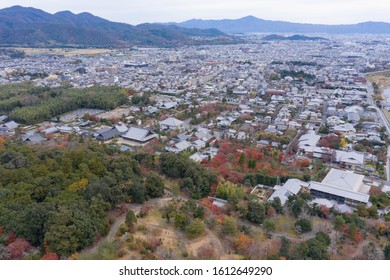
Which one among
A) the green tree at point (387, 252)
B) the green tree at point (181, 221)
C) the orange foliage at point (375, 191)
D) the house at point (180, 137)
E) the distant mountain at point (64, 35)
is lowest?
the orange foliage at point (375, 191)

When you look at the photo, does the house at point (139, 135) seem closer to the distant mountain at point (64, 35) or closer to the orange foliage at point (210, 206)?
the orange foliage at point (210, 206)

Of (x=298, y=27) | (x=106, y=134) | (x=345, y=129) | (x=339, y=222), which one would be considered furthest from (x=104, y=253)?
(x=298, y=27)

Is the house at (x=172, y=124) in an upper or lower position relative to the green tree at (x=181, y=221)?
lower

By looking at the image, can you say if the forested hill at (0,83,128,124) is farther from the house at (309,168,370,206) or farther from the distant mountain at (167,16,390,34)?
the distant mountain at (167,16,390,34)

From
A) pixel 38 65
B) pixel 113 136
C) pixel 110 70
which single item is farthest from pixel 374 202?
pixel 38 65

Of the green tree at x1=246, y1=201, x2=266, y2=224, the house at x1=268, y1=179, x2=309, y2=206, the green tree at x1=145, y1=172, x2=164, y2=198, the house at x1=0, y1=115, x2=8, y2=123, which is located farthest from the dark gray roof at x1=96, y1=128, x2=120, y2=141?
the green tree at x1=246, y1=201, x2=266, y2=224

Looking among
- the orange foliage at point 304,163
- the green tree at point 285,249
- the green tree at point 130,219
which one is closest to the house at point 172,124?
the orange foliage at point 304,163

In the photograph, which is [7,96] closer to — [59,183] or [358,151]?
[59,183]
